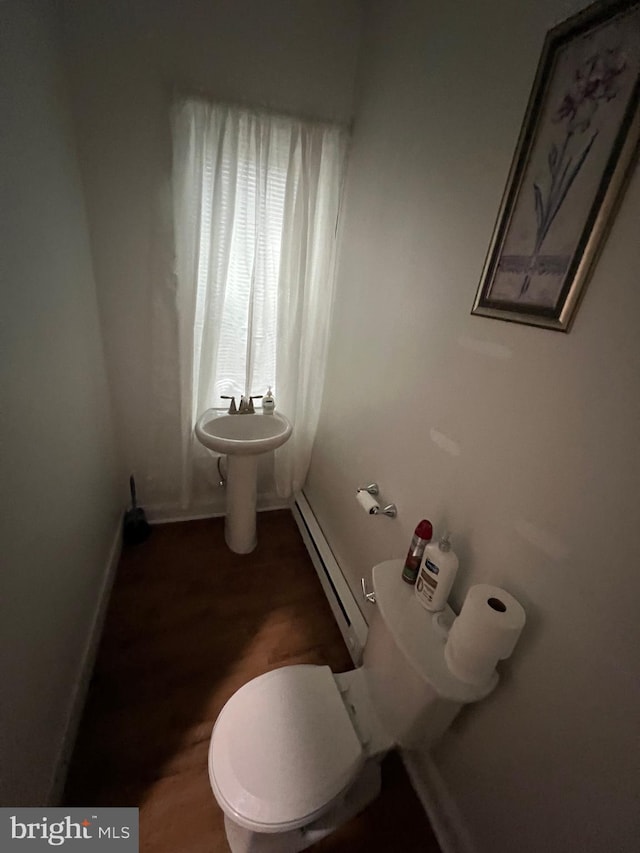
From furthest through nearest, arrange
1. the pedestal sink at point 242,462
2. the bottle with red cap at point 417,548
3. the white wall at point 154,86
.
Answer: the pedestal sink at point 242,462 → the white wall at point 154,86 → the bottle with red cap at point 417,548

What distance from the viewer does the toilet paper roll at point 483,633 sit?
28.7 inches

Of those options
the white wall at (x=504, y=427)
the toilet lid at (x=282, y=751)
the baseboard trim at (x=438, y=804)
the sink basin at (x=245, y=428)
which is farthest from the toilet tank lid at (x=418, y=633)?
the sink basin at (x=245, y=428)

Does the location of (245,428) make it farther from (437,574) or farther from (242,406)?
(437,574)

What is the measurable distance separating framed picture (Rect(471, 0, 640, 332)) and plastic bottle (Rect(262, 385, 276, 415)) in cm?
119

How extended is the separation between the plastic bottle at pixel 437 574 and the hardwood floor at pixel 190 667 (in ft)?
2.38

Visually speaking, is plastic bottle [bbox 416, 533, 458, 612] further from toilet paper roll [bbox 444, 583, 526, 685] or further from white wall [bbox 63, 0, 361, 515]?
white wall [bbox 63, 0, 361, 515]

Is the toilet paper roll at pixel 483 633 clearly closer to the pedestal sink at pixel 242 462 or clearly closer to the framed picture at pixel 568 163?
the framed picture at pixel 568 163

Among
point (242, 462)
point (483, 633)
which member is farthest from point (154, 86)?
point (483, 633)

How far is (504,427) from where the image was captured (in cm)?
82

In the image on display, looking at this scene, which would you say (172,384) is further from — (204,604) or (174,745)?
(174,745)

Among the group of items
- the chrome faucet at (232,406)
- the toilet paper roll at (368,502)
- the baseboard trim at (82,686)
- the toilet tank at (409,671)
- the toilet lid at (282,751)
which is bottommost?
the baseboard trim at (82,686)

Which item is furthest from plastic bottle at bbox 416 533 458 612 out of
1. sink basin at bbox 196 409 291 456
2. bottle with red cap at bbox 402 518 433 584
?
sink basin at bbox 196 409 291 456

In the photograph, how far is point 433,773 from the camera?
1.06m

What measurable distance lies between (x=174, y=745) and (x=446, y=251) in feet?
5.88
